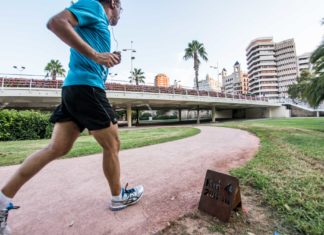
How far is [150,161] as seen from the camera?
3596mm

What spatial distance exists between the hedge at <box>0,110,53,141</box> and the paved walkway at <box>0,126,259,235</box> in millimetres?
7182

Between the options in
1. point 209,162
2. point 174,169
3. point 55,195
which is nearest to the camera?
point 55,195

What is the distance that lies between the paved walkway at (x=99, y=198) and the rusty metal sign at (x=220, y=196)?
0.18m

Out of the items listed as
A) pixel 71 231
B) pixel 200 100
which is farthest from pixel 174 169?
pixel 200 100

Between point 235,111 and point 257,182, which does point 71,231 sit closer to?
point 257,182

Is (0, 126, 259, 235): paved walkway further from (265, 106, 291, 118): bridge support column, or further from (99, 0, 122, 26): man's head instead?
(265, 106, 291, 118): bridge support column

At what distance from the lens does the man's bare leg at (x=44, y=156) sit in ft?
4.75

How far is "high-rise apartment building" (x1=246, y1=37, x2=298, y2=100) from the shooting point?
81500 millimetres

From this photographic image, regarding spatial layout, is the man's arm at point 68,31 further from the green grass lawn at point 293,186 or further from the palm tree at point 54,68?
the palm tree at point 54,68

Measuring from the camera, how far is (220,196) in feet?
5.24

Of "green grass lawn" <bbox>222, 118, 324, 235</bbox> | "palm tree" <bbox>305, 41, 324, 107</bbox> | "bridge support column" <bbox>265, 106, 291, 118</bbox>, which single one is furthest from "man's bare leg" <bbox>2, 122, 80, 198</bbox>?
"bridge support column" <bbox>265, 106, 291, 118</bbox>

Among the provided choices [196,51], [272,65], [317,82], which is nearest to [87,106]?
[317,82]

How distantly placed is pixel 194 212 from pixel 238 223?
0.37 metres

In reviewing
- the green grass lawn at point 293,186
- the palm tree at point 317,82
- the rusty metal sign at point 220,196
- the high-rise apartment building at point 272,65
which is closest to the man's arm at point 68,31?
the rusty metal sign at point 220,196
